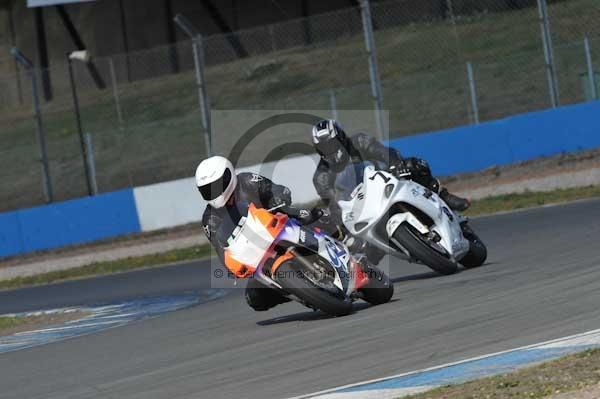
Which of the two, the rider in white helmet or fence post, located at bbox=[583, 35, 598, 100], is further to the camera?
fence post, located at bbox=[583, 35, 598, 100]

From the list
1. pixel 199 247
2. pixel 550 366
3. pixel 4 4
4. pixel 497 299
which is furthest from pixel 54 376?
pixel 4 4

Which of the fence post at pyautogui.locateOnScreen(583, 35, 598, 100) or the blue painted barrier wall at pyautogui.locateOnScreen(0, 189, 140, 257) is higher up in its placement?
the fence post at pyautogui.locateOnScreen(583, 35, 598, 100)

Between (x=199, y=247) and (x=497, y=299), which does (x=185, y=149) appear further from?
(x=497, y=299)

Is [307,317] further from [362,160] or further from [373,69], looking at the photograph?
[373,69]

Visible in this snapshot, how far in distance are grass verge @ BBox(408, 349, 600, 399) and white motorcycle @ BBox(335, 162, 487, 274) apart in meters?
3.97

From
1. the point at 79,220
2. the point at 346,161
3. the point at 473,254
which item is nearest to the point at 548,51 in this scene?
the point at 79,220

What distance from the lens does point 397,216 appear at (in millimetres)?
9562

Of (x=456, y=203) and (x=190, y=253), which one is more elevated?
(x=456, y=203)

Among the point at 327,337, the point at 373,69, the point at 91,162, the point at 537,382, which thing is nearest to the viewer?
the point at 537,382

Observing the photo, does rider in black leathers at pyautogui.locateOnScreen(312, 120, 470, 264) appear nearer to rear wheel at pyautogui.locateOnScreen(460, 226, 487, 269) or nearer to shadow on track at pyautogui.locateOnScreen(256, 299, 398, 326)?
rear wheel at pyautogui.locateOnScreen(460, 226, 487, 269)

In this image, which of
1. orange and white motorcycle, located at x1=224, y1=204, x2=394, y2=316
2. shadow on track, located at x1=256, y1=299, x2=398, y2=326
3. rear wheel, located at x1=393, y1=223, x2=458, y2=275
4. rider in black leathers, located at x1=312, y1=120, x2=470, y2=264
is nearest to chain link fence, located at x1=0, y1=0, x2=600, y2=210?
rider in black leathers, located at x1=312, y1=120, x2=470, y2=264

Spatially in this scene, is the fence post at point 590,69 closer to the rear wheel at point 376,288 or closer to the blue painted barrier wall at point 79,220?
the blue painted barrier wall at point 79,220

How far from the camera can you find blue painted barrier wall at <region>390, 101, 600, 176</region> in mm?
19172

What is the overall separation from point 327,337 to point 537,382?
2.51 meters
